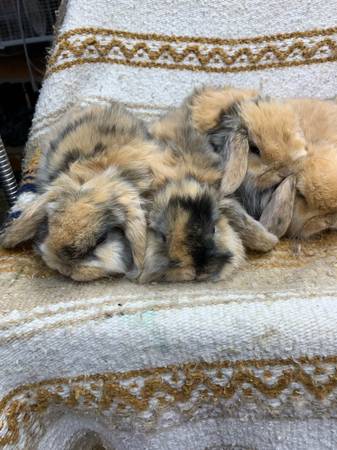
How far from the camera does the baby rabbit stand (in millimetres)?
1062

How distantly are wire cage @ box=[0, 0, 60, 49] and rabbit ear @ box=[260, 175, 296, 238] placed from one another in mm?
2017

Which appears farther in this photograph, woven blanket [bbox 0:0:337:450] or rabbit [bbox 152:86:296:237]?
rabbit [bbox 152:86:296:237]

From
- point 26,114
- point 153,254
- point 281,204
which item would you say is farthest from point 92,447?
point 26,114

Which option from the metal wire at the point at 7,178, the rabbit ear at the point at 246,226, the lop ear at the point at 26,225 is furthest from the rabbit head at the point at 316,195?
the metal wire at the point at 7,178

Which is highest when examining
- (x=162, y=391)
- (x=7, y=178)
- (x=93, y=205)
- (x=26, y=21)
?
(x=26, y=21)

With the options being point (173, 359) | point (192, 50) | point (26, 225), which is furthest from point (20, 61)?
point (173, 359)

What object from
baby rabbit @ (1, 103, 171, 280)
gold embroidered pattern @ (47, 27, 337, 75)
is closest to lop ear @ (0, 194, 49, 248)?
baby rabbit @ (1, 103, 171, 280)

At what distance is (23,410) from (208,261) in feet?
1.69

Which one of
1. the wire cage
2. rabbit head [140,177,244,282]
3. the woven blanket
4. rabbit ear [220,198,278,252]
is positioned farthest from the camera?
the wire cage

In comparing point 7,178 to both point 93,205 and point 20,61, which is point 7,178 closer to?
point 93,205

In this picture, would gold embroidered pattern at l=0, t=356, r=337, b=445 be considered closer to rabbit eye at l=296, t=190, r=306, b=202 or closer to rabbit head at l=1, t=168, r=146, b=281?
rabbit head at l=1, t=168, r=146, b=281

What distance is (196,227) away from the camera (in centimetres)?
108

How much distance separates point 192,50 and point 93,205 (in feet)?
3.64

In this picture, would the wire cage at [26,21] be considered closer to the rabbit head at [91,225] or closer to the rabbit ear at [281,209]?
the rabbit head at [91,225]
